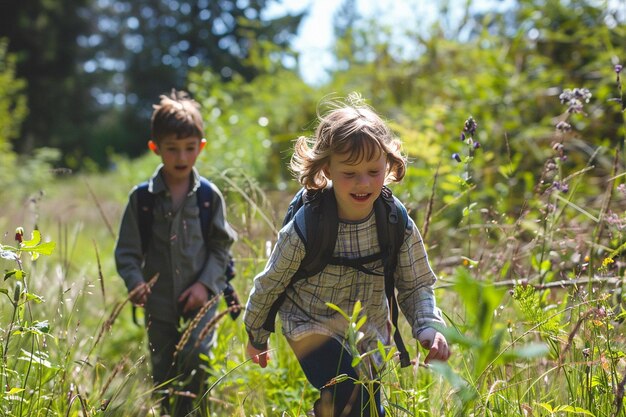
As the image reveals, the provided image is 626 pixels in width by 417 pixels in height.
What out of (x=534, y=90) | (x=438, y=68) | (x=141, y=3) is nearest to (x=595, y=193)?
(x=534, y=90)

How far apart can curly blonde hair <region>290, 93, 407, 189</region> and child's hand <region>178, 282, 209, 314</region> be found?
1.27 meters

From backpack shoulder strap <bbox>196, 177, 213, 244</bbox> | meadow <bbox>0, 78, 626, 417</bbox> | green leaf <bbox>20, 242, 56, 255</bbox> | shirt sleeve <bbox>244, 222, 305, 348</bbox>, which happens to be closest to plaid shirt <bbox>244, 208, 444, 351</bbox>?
shirt sleeve <bbox>244, 222, 305, 348</bbox>

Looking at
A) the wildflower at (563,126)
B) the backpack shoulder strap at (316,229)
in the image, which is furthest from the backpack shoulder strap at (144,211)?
the wildflower at (563,126)

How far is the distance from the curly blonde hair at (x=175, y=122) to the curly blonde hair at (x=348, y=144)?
1.17 metres

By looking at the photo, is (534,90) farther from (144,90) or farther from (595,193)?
(144,90)

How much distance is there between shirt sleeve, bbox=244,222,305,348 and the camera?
252 cm

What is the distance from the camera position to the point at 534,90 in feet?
21.7

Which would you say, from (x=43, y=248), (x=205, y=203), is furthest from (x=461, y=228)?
(x=43, y=248)

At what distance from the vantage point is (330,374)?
252 cm

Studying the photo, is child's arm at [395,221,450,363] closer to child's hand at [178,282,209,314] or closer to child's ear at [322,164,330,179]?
child's ear at [322,164,330,179]

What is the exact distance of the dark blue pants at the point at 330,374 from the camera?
8.14 ft

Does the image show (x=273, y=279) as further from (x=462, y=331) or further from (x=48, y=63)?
(x=48, y=63)

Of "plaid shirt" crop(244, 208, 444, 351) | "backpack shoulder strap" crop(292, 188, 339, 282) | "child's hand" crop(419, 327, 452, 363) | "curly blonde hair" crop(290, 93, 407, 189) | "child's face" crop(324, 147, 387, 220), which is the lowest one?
"child's hand" crop(419, 327, 452, 363)

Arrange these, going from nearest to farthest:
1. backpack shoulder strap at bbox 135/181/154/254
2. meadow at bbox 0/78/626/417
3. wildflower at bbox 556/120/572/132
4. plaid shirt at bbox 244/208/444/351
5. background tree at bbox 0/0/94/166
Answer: meadow at bbox 0/78/626/417 < plaid shirt at bbox 244/208/444/351 < wildflower at bbox 556/120/572/132 < backpack shoulder strap at bbox 135/181/154/254 < background tree at bbox 0/0/94/166
